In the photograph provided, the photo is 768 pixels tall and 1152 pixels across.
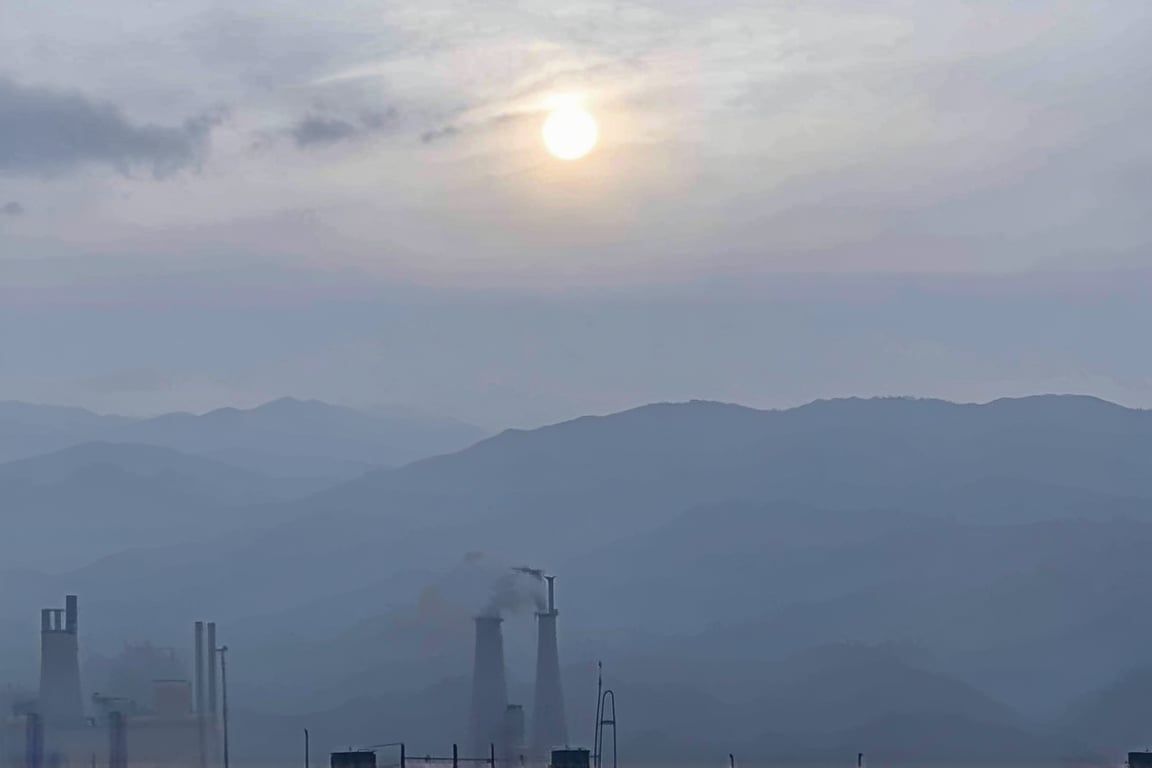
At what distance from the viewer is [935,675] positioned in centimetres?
14525

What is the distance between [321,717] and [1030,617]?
189ft

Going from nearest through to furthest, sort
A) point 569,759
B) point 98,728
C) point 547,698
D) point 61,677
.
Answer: point 569,759 < point 98,728 < point 61,677 < point 547,698

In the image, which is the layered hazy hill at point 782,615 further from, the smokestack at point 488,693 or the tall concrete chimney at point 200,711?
the smokestack at point 488,693

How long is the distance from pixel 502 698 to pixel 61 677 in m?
17.3

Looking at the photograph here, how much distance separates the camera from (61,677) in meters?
78.7

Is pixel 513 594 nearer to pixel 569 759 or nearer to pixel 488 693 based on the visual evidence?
pixel 488 693

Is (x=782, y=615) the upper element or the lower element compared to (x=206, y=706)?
upper

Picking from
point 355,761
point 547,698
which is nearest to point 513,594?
point 547,698

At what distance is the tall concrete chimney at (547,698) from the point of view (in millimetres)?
80312

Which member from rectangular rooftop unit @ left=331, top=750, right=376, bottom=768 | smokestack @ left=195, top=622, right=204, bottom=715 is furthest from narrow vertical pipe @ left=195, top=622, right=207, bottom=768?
rectangular rooftop unit @ left=331, top=750, right=376, bottom=768

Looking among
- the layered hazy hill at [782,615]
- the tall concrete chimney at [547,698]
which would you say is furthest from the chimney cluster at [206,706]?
the layered hazy hill at [782,615]

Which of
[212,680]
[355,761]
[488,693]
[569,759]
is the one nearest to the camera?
[569,759]

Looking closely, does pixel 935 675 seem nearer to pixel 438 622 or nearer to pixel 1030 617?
pixel 1030 617

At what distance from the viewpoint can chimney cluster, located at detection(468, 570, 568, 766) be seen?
78.6 metres
